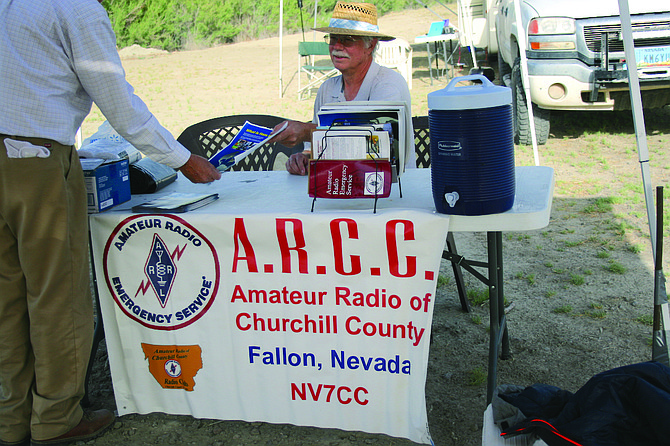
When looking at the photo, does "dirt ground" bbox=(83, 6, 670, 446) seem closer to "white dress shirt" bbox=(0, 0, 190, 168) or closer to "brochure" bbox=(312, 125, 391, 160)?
"brochure" bbox=(312, 125, 391, 160)

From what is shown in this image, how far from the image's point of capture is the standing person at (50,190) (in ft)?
6.46

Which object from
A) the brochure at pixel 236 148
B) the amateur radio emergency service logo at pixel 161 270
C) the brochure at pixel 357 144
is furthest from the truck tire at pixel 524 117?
the amateur radio emergency service logo at pixel 161 270

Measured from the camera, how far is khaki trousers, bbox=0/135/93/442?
2.04m

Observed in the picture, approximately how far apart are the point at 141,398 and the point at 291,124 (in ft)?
4.38

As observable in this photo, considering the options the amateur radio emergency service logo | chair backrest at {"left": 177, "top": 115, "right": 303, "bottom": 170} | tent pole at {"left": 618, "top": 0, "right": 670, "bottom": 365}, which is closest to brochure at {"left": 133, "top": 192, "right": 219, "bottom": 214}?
the amateur radio emergency service logo

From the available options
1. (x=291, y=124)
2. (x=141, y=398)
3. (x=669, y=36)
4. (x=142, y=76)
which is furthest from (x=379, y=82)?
(x=142, y=76)

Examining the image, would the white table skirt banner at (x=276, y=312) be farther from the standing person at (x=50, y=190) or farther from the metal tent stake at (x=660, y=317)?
the metal tent stake at (x=660, y=317)

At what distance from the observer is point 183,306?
2.29 metres

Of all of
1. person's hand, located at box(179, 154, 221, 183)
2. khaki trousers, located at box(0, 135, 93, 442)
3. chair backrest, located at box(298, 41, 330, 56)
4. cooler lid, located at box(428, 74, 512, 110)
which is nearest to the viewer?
cooler lid, located at box(428, 74, 512, 110)

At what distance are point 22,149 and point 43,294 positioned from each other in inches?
20.2

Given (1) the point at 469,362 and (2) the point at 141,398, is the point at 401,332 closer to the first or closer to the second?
(1) the point at 469,362

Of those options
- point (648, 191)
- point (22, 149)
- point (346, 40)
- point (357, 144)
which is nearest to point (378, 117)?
point (357, 144)

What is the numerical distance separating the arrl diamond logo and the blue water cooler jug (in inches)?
40.0

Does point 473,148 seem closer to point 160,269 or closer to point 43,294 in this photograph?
point 160,269
